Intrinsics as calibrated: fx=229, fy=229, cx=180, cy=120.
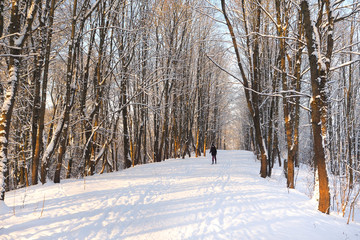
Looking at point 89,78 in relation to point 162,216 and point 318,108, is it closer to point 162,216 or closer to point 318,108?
point 162,216

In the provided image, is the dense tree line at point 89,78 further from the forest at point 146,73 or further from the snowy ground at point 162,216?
the snowy ground at point 162,216

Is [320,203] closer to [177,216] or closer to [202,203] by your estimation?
[202,203]

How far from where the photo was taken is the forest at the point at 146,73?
20.9 feet

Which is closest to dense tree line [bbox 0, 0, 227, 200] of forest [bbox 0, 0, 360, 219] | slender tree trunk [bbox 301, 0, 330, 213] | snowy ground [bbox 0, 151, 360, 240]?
forest [bbox 0, 0, 360, 219]

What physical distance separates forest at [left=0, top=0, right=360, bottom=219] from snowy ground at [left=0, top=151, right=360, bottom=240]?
0.93 metres

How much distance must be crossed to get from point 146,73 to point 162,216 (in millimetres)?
13914

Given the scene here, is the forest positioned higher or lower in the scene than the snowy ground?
higher

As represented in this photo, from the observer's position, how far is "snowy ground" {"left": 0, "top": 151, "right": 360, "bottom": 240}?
4.73 metres

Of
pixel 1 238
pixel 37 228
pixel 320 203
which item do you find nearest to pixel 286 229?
pixel 320 203

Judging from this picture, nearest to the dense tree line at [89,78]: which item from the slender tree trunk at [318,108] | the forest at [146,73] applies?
the forest at [146,73]

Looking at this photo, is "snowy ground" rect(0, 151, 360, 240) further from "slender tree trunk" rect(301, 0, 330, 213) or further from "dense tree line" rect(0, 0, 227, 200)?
"dense tree line" rect(0, 0, 227, 200)

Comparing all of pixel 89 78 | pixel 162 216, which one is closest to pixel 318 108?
pixel 162 216

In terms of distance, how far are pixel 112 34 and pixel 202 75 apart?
13286 mm

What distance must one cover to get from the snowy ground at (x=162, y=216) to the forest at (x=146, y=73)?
93 cm
